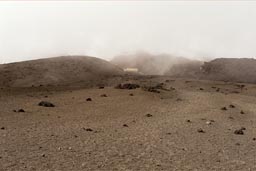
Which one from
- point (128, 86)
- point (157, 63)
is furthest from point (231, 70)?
point (128, 86)

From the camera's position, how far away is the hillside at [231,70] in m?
49.9

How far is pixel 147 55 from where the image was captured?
54812 millimetres

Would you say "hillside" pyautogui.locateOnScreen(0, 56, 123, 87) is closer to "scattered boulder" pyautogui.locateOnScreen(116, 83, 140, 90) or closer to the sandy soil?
the sandy soil

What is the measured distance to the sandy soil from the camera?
55.3ft

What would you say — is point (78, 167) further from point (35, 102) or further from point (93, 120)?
point (35, 102)

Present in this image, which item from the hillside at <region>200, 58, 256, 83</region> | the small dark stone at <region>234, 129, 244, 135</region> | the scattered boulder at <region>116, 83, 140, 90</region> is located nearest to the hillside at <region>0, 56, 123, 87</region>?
the scattered boulder at <region>116, 83, 140, 90</region>

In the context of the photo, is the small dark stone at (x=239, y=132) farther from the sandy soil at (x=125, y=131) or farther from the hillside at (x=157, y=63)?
the hillside at (x=157, y=63)

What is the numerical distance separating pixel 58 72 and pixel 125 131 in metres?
22.8

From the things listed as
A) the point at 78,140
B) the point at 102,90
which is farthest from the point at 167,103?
the point at 78,140

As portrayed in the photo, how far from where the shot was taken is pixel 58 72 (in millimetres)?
43875

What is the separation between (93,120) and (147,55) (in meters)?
30.7

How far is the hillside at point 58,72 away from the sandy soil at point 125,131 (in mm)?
4045

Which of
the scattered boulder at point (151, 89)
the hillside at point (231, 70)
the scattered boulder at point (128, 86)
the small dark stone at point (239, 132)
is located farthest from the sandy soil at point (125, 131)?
the hillside at point (231, 70)

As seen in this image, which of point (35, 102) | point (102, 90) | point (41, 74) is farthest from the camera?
point (41, 74)
